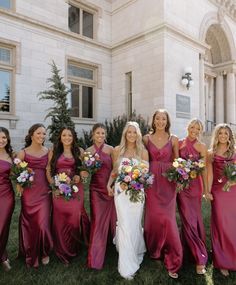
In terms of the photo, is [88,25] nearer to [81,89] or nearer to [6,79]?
[81,89]

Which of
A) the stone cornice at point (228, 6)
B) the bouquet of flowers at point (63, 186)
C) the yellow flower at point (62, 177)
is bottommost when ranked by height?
the bouquet of flowers at point (63, 186)

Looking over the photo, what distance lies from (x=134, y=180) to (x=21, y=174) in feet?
5.09

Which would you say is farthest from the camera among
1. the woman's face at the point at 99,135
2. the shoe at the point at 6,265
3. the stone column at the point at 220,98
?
the stone column at the point at 220,98

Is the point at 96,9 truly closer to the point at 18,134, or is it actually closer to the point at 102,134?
the point at 18,134

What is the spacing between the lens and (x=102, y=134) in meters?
4.82

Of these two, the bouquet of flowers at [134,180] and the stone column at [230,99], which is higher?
the stone column at [230,99]

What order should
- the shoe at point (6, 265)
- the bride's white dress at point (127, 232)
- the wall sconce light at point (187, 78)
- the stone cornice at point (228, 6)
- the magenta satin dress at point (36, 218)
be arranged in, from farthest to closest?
the stone cornice at point (228, 6) → the wall sconce light at point (187, 78) → the magenta satin dress at point (36, 218) → the shoe at point (6, 265) → the bride's white dress at point (127, 232)

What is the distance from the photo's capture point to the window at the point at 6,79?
11968mm

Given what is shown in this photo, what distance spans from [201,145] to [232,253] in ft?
5.23

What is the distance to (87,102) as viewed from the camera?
1498 centimetres

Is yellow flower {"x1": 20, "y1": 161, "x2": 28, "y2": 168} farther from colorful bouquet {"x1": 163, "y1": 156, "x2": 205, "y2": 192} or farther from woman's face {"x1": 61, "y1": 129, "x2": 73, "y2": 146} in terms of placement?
colorful bouquet {"x1": 163, "y1": 156, "x2": 205, "y2": 192}

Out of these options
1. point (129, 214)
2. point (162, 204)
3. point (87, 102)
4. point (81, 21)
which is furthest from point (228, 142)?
point (81, 21)

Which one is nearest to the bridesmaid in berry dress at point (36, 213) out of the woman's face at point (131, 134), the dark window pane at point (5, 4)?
the woman's face at point (131, 134)

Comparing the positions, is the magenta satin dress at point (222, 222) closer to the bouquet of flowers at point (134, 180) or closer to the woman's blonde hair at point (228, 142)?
the woman's blonde hair at point (228, 142)
